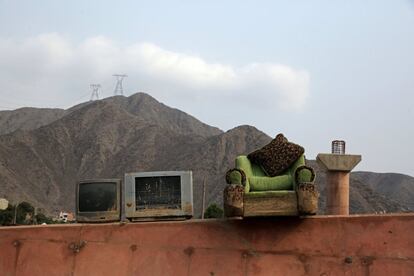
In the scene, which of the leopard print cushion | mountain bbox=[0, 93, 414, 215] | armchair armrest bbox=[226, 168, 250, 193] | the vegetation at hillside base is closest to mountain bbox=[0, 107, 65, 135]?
mountain bbox=[0, 93, 414, 215]

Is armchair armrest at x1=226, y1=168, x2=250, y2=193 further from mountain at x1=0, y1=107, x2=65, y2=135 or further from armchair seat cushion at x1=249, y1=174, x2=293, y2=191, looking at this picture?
mountain at x1=0, y1=107, x2=65, y2=135

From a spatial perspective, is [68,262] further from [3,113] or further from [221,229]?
[3,113]

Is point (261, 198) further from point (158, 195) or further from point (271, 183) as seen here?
point (158, 195)

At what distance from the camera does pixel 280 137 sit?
7.63 m

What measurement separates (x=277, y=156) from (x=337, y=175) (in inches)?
322

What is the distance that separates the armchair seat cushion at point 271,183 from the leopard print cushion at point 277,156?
0.15m

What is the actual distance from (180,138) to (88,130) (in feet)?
55.0

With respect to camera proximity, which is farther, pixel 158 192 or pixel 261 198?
pixel 158 192

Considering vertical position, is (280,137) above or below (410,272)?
above

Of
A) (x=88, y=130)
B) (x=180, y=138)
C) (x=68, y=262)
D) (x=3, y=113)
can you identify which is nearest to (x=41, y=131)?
(x=88, y=130)

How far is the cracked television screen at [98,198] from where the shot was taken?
24.8ft

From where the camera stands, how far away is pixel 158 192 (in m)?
7.46

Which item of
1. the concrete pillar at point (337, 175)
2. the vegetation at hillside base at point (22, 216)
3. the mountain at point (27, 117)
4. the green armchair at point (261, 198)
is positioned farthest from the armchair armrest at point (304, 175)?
the mountain at point (27, 117)

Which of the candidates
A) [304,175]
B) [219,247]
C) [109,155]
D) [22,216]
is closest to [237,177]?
[304,175]
